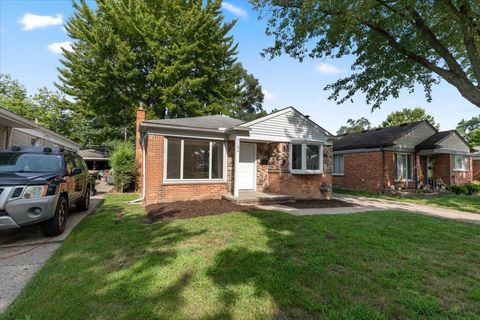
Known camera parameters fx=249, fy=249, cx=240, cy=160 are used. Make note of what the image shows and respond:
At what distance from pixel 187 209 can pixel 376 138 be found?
14.5 m

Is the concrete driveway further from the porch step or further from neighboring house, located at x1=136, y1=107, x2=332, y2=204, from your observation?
the porch step

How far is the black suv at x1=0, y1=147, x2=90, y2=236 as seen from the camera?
450 centimetres

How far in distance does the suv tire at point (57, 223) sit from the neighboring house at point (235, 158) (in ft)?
11.0

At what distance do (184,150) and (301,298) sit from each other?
749 cm

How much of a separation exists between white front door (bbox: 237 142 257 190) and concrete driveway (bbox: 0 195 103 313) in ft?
21.2

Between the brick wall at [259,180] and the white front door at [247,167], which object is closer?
the brick wall at [259,180]

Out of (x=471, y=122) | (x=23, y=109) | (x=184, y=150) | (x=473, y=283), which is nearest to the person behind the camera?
(x=473, y=283)

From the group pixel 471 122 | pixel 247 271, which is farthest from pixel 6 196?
pixel 471 122

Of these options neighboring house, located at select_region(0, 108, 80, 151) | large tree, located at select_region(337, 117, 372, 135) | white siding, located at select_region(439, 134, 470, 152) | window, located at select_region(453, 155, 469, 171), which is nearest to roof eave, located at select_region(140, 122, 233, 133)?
neighboring house, located at select_region(0, 108, 80, 151)

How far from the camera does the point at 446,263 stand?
4066 millimetres

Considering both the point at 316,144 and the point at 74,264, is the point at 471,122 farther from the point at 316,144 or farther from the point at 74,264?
the point at 74,264

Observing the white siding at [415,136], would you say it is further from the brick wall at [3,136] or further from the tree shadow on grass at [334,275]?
the brick wall at [3,136]

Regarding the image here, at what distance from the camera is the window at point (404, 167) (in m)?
16.1

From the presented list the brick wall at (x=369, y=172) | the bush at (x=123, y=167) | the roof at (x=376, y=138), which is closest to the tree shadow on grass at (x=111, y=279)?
the bush at (x=123, y=167)
